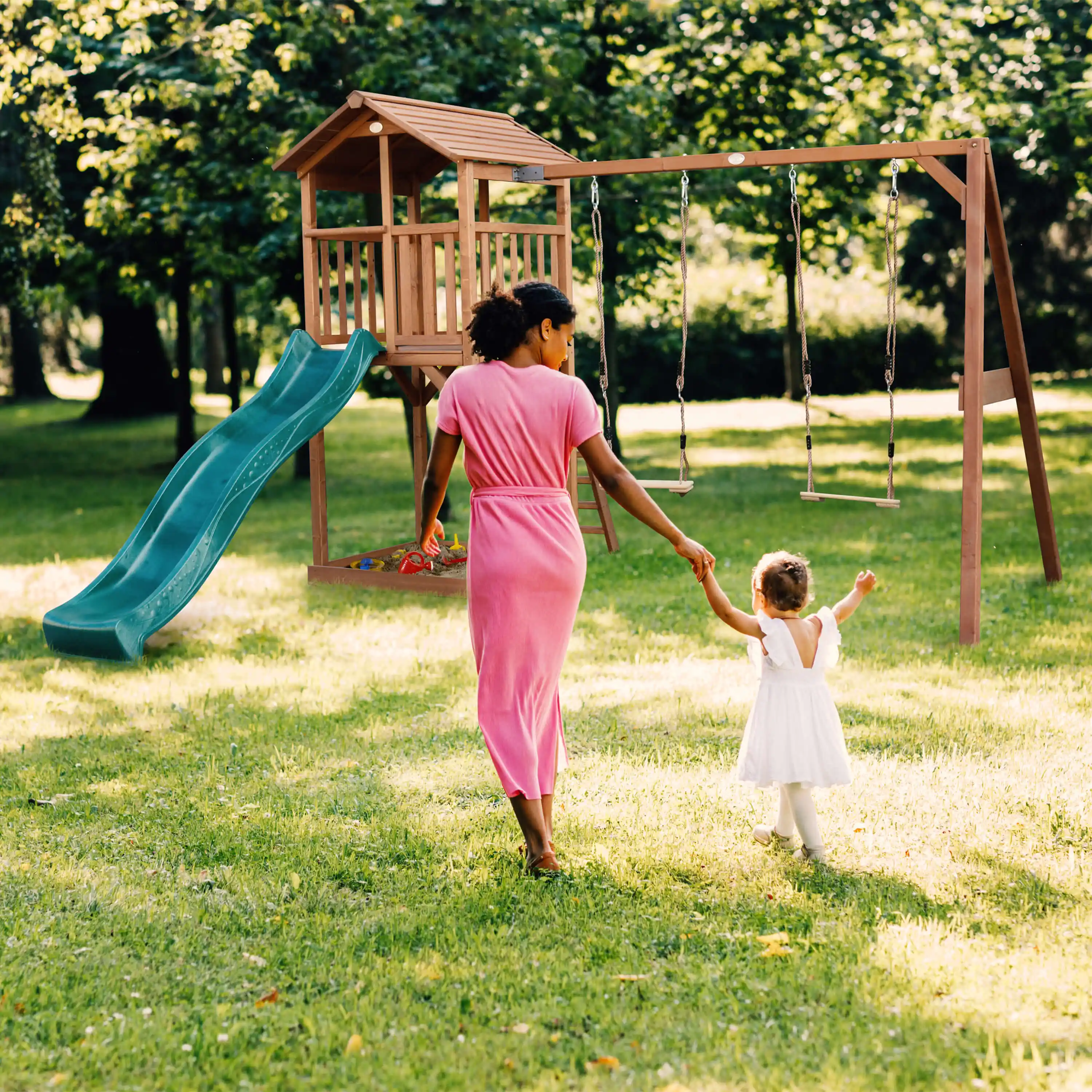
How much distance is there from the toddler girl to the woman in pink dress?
286 mm

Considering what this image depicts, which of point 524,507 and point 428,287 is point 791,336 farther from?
point 524,507

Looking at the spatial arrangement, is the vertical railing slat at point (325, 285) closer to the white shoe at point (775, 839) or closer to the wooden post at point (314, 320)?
the wooden post at point (314, 320)

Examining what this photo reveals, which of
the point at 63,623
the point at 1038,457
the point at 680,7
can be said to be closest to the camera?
the point at 63,623

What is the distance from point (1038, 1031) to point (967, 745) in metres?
2.64

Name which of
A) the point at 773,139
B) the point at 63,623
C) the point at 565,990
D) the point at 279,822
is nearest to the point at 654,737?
the point at 279,822

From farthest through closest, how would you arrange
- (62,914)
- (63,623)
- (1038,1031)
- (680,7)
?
(680,7) → (63,623) → (62,914) → (1038,1031)

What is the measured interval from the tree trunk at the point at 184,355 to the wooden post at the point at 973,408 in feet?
38.6

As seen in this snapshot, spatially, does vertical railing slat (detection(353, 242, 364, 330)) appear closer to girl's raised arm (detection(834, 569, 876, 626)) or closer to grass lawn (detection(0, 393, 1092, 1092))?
grass lawn (detection(0, 393, 1092, 1092))

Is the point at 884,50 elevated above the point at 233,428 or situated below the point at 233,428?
above

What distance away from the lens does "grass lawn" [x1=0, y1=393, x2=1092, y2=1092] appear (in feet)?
11.6

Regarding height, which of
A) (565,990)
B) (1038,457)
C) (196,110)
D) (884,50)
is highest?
(884,50)

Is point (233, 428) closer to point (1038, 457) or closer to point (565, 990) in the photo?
point (1038, 457)

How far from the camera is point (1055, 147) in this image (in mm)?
19047

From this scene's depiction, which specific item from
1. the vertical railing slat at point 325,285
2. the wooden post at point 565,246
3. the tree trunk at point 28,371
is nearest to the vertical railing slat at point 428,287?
the vertical railing slat at point 325,285
